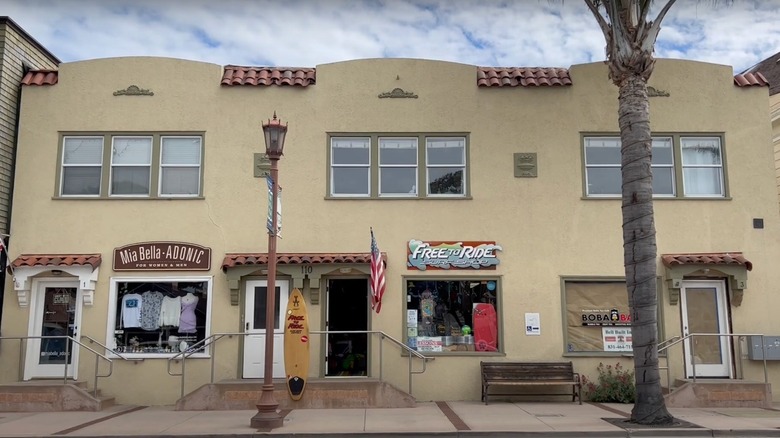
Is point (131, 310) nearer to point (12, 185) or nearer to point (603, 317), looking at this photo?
point (12, 185)

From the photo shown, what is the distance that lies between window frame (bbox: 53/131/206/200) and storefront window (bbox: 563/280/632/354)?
8.34 m

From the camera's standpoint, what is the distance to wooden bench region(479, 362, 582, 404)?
13.6 meters

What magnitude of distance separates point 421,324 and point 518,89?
5626 millimetres

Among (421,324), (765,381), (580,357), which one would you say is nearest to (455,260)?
(421,324)

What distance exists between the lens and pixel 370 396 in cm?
1327

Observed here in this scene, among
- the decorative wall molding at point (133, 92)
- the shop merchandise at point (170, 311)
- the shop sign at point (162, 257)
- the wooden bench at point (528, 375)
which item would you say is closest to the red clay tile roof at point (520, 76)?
the wooden bench at point (528, 375)

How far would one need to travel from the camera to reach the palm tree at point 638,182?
11289mm

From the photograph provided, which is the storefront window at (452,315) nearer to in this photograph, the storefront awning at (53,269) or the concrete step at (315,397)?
the concrete step at (315,397)

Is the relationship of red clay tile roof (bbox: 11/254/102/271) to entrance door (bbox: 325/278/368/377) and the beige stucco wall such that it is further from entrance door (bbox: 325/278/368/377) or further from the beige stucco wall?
entrance door (bbox: 325/278/368/377)

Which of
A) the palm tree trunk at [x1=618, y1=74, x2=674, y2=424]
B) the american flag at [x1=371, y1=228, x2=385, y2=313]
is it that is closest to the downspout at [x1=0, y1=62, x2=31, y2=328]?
the american flag at [x1=371, y1=228, x2=385, y2=313]

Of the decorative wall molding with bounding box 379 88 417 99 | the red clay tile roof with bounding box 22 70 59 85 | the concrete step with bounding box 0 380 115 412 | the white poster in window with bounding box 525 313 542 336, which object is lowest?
the concrete step with bounding box 0 380 115 412

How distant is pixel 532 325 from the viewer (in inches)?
576

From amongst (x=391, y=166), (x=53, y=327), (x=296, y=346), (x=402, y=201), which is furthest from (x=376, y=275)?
(x=53, y=327)

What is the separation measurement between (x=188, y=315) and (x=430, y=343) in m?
5.16
